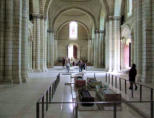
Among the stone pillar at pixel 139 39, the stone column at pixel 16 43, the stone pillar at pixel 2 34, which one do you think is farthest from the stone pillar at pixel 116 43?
the stone pillar at pixel 2 34

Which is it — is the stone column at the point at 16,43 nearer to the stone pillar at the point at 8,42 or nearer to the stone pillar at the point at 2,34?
the stone pillar at the point at 8,42

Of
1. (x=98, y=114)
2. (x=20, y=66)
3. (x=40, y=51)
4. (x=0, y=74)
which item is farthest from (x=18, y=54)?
(x=40, y=51)

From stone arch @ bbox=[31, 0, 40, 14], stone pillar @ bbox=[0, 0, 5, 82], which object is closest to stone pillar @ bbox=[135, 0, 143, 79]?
stone pillar @ bbox=[0, 0, 5, 82]

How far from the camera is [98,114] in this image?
6539 millimetres

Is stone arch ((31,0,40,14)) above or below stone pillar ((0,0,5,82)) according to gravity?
above

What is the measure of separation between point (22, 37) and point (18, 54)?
66.4 inches

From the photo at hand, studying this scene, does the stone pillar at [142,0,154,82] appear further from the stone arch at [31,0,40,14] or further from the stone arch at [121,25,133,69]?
the stone arch at [31,0,40,14]

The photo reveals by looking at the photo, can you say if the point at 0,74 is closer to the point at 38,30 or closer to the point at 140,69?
the point at 140,69

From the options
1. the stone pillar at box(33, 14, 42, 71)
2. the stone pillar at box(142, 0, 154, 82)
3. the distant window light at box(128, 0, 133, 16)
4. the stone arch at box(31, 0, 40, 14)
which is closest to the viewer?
the stone pillar at box(142, 0, 154, 82)

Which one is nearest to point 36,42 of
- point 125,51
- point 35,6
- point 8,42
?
point 35,6

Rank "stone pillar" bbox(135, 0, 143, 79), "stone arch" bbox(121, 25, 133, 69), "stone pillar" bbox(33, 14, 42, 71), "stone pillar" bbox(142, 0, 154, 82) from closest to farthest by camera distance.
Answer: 1. "stone pillar" bbox(142, 0, 154, 82)
2. "stone pillar" bbox(135, 0, 143, 79)
3. "stone pillar" bbox(33, 14, 42, 71)
4. "stone arch" bbox(121, 25, 133, 69)

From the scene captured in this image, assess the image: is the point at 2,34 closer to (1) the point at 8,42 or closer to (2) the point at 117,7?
(1) the point at 8,42

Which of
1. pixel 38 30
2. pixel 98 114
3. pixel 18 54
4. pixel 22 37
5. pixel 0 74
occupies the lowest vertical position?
pixel 98 114

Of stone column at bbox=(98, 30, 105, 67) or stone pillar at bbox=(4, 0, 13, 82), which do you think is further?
stone column at bbox=(98, 30, 105, 67)
